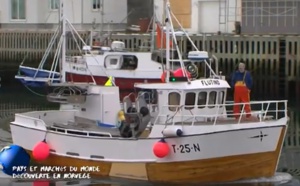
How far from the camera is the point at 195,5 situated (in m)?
35.7

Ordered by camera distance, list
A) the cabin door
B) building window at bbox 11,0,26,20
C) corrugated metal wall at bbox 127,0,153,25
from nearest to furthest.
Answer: the cabin door
corrugated metal wall at bbox 127,0,153,25
building window at bbox 11,0,26,20

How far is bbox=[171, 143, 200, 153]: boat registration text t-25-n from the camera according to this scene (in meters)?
14.2

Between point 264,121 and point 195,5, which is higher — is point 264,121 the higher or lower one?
→ the lower one

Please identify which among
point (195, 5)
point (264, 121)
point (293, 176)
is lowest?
point (293, 176)

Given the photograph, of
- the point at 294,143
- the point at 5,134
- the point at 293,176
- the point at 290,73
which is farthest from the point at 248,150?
the point at 290,73

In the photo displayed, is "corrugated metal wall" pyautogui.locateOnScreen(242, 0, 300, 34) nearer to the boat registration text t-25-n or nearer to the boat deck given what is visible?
the boat deck

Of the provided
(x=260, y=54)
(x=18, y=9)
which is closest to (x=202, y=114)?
(x=260, y=54)

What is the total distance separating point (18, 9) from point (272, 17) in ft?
51.0

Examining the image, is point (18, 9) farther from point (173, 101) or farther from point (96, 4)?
point (173, 101)

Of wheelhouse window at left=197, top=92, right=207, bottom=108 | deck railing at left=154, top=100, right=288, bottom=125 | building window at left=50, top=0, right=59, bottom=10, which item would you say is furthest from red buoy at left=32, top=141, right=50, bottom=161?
building window at left=50, top=0, right=59, bottom=10

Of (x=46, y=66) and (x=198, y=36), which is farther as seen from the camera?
(x=46, y=66)

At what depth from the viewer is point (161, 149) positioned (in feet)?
46.1

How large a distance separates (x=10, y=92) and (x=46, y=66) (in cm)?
274

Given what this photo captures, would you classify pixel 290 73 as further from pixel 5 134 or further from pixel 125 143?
pixel 125 143
